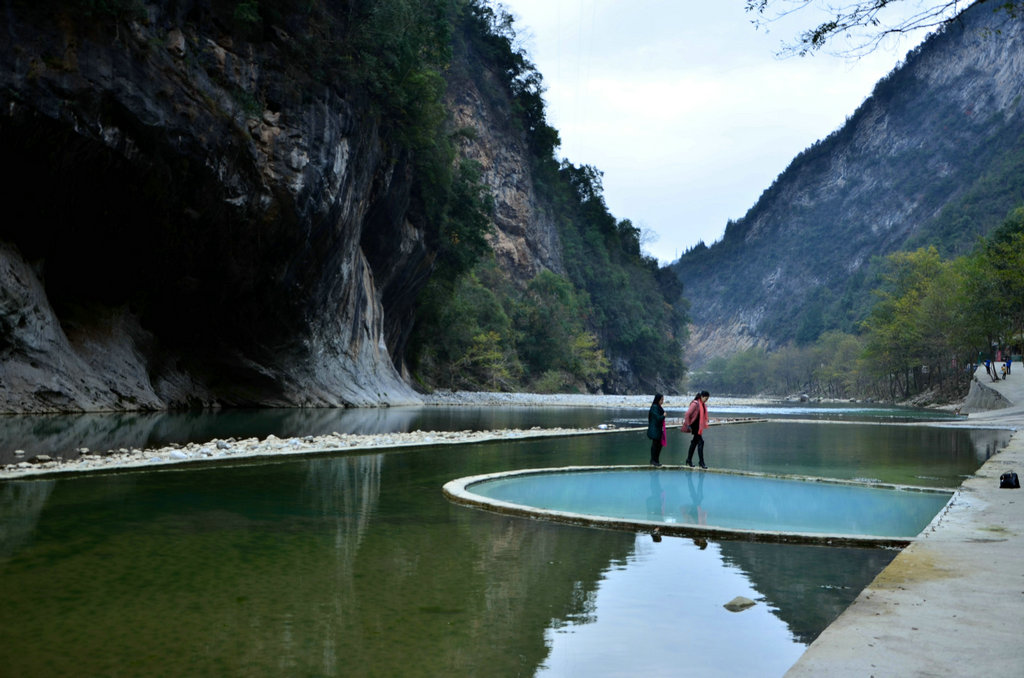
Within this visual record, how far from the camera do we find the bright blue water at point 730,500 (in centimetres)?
920

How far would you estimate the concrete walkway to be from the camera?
3682 millimetres

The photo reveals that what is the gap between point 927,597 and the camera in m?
4.92

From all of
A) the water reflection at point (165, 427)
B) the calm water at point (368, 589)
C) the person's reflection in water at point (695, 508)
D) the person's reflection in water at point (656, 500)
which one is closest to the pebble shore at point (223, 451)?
the water reflection at point (165, 427)

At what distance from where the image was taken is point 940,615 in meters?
4.50

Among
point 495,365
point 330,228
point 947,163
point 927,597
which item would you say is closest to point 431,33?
point 330,228

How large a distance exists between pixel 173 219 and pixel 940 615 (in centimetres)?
2750

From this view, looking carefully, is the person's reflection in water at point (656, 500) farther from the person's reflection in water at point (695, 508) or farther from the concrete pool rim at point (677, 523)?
the concrete pool rim at point (677, 523)

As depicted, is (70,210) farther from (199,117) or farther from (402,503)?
(402,503)

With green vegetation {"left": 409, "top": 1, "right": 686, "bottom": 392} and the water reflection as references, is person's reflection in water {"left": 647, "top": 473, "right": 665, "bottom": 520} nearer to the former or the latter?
the water reflection

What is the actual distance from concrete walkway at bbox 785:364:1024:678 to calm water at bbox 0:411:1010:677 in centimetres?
43

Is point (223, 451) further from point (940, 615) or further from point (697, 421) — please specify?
point (940, 615)

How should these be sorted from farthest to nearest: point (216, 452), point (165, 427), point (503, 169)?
1. point (503, 169)
2. point (165, 427)
3. point (216, 452)

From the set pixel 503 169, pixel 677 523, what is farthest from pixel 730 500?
pixel 503 169

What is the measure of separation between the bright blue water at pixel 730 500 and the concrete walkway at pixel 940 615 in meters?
1.59
